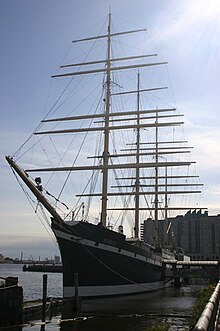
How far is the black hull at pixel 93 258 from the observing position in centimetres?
3253

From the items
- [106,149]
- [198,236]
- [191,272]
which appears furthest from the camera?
[198,236]

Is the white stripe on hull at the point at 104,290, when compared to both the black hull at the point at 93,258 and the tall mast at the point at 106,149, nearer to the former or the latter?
the black hull at the point at 93,258

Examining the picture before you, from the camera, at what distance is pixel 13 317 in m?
19.7

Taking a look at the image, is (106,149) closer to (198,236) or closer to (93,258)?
(93,258)

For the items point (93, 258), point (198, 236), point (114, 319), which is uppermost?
point (198, 236)

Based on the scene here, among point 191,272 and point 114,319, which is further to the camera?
point 191,272

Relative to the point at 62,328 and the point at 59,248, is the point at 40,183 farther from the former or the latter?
the point at 62,328

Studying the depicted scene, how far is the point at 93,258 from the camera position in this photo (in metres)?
33.2

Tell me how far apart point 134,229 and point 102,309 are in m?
24.0

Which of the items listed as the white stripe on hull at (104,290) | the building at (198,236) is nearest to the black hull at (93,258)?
the white stripe on hull at (104,290)

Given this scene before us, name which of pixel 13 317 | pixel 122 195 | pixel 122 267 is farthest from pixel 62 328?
pixel 122 195

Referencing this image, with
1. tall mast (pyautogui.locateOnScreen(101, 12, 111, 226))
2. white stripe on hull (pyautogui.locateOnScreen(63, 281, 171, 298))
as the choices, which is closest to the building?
white stripe on hull (pyautogui.locateOnScreen(63, 281, 171, 298))

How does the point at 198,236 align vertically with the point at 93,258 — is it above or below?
above

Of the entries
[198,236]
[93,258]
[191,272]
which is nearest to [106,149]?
[93,258]
